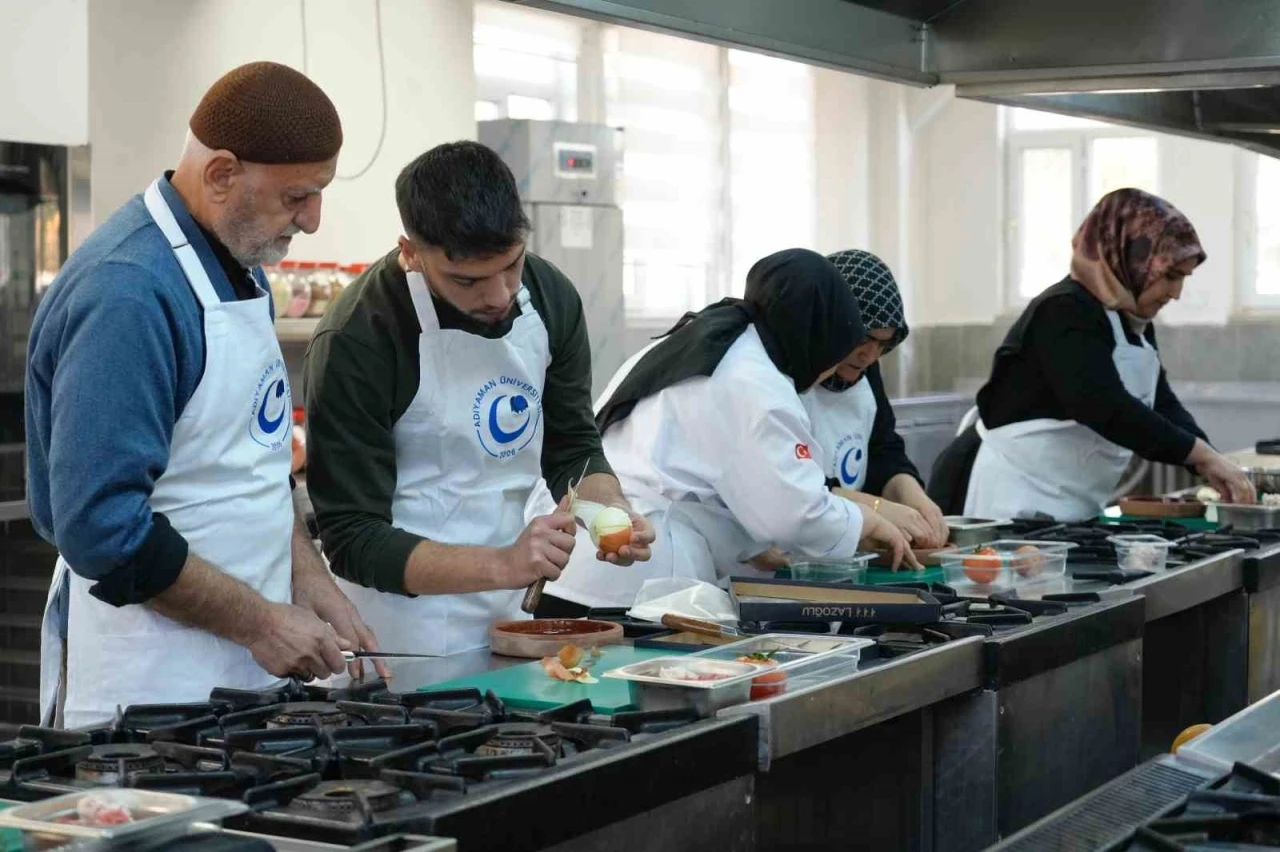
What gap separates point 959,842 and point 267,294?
1.36m

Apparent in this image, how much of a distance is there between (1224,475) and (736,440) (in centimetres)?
166

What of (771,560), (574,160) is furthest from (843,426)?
(574,160)

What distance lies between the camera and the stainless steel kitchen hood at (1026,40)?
2619 millimetres

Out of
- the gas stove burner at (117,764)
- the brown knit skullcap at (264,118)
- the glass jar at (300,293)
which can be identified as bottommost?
the gas stove burner at (117,764)

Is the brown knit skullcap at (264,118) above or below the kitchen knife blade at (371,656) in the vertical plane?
above

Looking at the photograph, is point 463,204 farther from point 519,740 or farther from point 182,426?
point 519,740

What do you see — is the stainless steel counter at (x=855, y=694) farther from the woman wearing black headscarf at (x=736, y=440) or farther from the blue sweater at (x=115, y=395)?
the blue sweater at (x=115, y=395)

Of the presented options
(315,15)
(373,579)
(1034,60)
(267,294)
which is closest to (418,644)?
(373,579)

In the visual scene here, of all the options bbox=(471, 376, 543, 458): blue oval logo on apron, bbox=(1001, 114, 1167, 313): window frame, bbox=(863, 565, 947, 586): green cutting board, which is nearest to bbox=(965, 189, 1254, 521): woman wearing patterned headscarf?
bbox=(863, 565, 947, 586): green cutting board

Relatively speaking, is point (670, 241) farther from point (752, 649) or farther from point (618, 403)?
point (752, 649)

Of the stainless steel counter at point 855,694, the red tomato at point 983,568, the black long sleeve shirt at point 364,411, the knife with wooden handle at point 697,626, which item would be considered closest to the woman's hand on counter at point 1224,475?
the red tomato at point 983,568

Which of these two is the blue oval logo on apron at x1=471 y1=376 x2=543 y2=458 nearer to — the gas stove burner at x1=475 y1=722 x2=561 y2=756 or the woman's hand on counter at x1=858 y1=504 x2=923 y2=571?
the woman's hand on counter at x1=858 y1=504 x2=923 y2=571

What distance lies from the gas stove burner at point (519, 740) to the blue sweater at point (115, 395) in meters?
0.53

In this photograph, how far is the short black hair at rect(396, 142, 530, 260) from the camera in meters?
2.28
